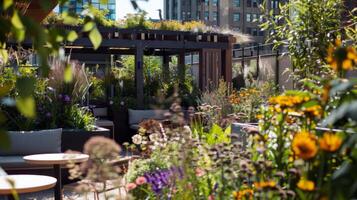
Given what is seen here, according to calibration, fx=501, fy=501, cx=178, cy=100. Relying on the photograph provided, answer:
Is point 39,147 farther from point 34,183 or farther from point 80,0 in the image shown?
point 80,0

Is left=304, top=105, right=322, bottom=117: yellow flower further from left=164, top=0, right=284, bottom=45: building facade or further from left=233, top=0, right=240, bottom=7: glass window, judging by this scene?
left=233, top=0, right=240, bottom=7: glass window

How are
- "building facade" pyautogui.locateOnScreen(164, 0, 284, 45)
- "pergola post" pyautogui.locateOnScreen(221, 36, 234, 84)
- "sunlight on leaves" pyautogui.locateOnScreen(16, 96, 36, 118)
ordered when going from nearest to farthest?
"sunlight on leaves" pyautogui.locateOnScreen(16, 96, 36, 118)
"pergola post" pyautogui.locateOnScreen(221, 36, 234, 84)
"building facade" pyautogui.locateOnScreen(164, 0, 284, 45)

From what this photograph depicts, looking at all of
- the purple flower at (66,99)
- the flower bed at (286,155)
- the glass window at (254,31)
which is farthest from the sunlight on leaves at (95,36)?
the glass window at (254,31)

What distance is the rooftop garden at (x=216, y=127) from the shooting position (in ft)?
3.25

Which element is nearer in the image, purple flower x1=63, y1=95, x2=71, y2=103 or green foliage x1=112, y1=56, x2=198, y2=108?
purple flower x1=63, y1=95, x2=71, y2=103

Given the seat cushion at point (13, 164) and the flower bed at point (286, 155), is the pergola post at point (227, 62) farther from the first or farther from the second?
the flower bed at point (286, 155)

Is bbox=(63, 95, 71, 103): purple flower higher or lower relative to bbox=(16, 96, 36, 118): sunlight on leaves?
lower

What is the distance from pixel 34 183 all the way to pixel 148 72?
10203 mm

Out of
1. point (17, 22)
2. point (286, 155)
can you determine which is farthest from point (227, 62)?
point (17, 22)

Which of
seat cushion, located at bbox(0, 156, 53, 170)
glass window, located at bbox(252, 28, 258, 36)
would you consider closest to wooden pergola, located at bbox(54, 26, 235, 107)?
seat cushion, located at bbox(0, 156, 53, 170)

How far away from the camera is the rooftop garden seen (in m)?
0.99

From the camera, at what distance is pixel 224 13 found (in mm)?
76000

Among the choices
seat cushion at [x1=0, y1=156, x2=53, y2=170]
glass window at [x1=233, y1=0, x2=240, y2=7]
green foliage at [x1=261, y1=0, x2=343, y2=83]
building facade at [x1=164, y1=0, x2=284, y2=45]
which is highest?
glass window at [x1=233, y1=0, x2=240, y2=7]

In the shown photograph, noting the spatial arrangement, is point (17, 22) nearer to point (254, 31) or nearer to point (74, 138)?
point (74, 138)
